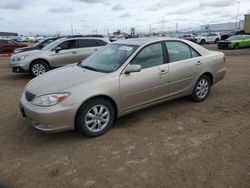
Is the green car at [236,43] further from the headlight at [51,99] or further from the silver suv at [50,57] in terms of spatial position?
the headlight at [51,99]

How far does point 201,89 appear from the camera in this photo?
5344 mm

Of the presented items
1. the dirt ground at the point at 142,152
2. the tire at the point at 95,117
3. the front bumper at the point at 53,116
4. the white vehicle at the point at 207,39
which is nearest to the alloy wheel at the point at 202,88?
the dirt ground at the point at 142,152

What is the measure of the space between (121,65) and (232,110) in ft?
8.73

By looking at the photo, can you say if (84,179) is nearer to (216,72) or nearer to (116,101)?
(116,101)

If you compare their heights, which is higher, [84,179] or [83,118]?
[83,118]

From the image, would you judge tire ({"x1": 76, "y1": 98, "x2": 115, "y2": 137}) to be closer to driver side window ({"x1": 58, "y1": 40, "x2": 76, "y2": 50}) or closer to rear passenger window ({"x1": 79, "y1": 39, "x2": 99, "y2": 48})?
driver side window ({"x1": 58, "y1": 40, "x2": 76, "y2": 50})

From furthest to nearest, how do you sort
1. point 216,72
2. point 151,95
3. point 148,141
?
point 216,72 < point 151,95 < point 148,141

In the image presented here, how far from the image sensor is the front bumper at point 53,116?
3.35 meters

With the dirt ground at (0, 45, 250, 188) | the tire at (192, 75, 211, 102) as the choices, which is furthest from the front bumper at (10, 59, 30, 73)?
the tire at (192, 75, 211, 102)

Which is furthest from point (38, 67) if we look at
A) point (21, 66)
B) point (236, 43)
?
point (236, 43)

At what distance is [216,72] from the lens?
5.51 metres

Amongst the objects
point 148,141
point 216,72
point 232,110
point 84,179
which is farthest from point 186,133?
point 216,72

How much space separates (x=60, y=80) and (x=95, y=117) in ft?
2.91

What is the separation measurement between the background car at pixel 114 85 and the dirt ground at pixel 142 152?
357 millimetres
